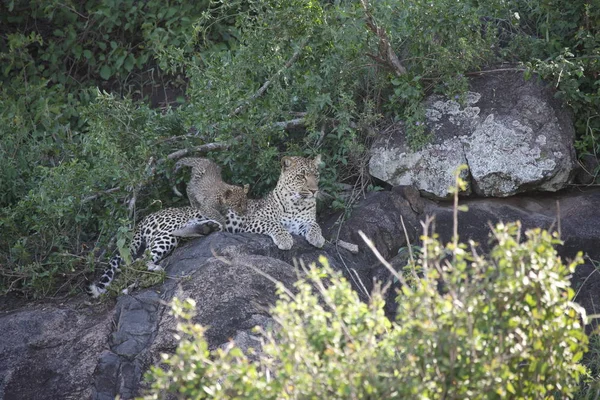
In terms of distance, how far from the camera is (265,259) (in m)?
8.71

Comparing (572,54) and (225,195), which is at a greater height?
(572,54)

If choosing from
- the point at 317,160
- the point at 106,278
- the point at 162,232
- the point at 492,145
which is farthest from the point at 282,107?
the point at 106,278

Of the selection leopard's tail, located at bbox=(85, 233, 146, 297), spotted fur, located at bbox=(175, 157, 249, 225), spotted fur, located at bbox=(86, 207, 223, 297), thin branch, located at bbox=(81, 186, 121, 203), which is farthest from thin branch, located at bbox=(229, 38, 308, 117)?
leopard's tail, located at bbox=(85, 233, 146, 297)

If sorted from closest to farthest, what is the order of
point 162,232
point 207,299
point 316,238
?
point 207,299
point 316,238
point 162,232

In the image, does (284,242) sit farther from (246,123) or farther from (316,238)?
(246,123)

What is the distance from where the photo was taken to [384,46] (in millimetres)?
9766

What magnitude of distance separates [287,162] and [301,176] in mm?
234

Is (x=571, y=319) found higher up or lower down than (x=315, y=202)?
higher up

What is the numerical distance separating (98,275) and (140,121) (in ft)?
6.07

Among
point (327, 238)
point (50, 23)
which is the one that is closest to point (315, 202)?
point (327, 238)

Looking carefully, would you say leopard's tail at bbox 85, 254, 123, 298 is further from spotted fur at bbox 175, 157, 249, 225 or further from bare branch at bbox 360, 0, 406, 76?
bare branch at bbox 360, 0, 406, 76

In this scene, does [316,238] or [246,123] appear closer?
[316,238]

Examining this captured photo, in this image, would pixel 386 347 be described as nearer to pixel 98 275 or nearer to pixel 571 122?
pixel 98 275

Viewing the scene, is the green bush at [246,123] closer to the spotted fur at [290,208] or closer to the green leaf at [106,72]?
the spotted fur at [290,208]
